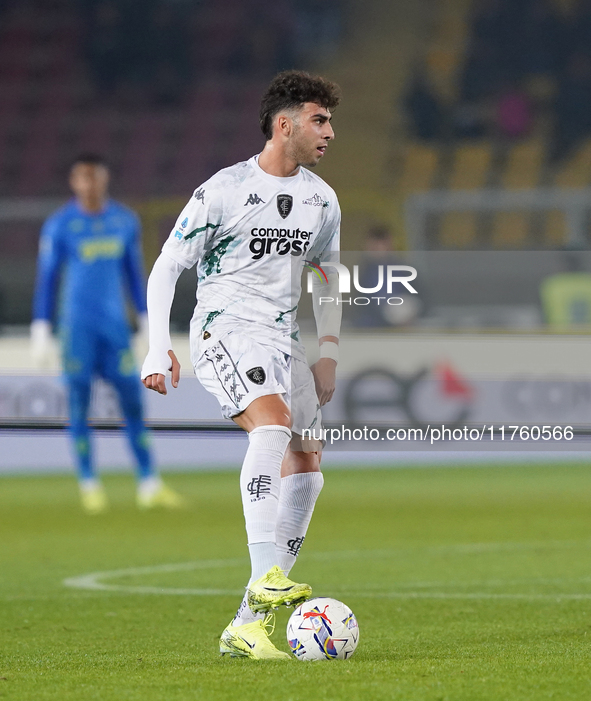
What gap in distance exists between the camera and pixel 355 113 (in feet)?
54.0

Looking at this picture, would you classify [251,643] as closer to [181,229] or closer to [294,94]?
[181,229]

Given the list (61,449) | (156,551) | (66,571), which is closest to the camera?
(66,571)

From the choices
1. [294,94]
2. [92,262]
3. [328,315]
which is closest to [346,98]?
[92,262]

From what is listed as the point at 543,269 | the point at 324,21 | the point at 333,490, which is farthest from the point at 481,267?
the point at 324,21

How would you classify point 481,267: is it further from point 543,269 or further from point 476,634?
point 476,634

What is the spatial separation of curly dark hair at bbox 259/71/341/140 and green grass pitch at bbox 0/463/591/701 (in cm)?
154

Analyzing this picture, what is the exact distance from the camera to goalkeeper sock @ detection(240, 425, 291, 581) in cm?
339

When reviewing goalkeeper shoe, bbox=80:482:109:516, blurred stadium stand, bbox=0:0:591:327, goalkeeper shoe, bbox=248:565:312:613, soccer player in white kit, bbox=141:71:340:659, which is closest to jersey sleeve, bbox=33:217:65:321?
goalkeeper shoe, bbox=80:482:109:516

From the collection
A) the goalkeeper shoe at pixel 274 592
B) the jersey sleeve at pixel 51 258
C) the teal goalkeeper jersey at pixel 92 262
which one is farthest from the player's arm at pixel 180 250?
the jersey sleeve at pixel 51 258

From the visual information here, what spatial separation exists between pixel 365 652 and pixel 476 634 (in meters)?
0.55

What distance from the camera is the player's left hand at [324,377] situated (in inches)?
148

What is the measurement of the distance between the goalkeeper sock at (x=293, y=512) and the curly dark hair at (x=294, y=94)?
3.32 ft

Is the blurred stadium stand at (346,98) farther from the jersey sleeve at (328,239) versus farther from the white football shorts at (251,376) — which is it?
the white football shorts at (251,376)

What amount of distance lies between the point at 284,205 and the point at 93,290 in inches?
243
